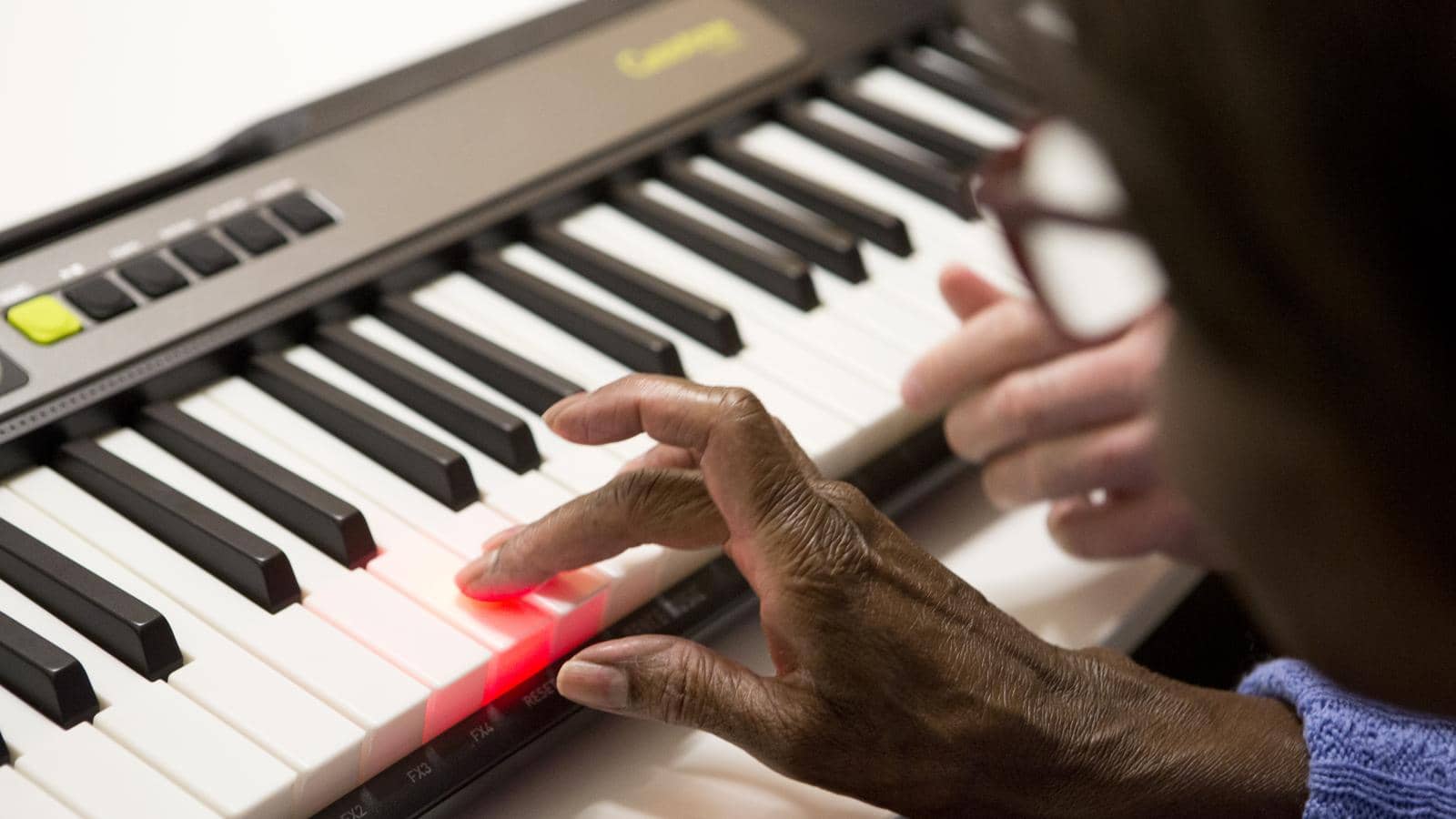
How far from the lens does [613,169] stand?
1276 millimetres

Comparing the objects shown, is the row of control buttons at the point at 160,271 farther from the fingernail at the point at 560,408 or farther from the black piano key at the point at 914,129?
the black piano key at the point at 914,129

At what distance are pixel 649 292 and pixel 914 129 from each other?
374mm

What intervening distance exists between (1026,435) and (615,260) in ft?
1.07

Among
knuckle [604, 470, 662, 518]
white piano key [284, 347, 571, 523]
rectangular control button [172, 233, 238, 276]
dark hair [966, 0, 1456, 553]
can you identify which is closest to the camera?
dark hair [966, 0, 1456, 553]

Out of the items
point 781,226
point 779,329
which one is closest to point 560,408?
point 779,329

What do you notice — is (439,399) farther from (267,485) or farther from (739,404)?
(739,404)

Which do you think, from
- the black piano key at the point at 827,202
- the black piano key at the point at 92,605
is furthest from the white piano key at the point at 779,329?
the black piano key at the point at 92,605

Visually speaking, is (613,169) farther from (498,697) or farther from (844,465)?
(498,697)

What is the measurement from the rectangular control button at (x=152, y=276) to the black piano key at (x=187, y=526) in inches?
4.8

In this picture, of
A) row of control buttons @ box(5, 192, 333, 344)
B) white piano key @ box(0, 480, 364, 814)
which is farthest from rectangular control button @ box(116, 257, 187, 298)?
white piano key @ box(0, 480, 364, 814)

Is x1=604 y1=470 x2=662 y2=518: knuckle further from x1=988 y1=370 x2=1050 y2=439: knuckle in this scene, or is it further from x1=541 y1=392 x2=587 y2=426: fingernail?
x1=988 y1=370 x2=1050 y2=439: knuckle

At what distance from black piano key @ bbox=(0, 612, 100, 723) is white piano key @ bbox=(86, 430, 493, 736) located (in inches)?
5.0

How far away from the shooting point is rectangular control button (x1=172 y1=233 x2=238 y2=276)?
1.08 metres

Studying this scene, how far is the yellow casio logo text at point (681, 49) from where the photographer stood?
1369 millimetres
